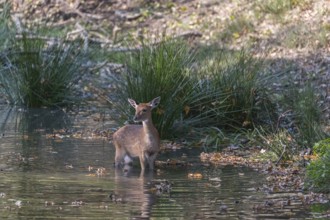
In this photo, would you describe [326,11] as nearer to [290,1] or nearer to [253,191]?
[290,1]

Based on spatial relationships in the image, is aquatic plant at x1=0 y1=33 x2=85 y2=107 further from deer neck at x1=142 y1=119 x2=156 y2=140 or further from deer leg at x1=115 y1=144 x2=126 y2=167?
deer neck at x1=142 y1=119 x2=156 y2=140

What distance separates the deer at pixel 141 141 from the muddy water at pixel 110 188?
0.60ft

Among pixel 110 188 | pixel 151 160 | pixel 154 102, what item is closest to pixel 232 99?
pixel 154 102

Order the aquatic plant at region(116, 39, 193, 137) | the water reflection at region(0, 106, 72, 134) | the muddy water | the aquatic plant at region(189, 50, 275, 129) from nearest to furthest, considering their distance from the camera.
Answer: the muddy water
the aquatic plant at region(116, 39, 193, 137)
the aquatic plant at region(189, 50, 275, 129)
the water reflection at region(0, 106, 72, 134)

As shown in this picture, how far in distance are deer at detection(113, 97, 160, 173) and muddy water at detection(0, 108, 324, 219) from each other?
184mm

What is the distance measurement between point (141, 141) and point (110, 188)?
1797 mm

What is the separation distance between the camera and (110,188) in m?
9.82

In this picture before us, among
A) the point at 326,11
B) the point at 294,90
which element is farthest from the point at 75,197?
the point at 326,11

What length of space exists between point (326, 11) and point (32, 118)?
806cm

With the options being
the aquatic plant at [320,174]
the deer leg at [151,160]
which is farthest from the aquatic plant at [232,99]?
the aquatic plant at [320,174]

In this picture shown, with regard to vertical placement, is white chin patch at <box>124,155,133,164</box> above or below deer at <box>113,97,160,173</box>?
below

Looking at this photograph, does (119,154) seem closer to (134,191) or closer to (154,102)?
(154,102)

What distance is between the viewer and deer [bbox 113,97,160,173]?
37.4 feet

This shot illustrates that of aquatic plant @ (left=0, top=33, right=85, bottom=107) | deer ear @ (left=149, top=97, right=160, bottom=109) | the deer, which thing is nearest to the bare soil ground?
aquatic plant @ (left=0, top=33, right=85, bottom=107)
